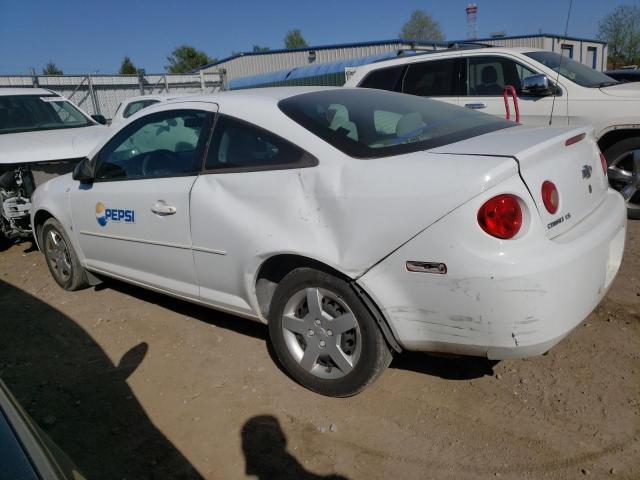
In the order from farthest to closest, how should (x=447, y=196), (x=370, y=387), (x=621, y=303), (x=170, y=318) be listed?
1. (x=170, y=318)
2. (x=621, y=303)
3. (x=370, y=387)
4. (x=447, y=196)

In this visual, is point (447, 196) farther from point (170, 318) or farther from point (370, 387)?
point (170, 318)

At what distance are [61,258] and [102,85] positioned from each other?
768 inches

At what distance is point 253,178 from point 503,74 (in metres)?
4.53

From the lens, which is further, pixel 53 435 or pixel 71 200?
pixel 71 200

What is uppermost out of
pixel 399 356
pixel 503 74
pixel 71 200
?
pixel 503 74

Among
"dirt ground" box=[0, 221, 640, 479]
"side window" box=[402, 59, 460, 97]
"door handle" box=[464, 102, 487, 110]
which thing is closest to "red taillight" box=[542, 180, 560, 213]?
"dirt ground" box=[0, 221, 640, 479]

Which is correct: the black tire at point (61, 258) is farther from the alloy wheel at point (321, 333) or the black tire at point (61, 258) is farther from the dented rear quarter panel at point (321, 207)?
the alloy wheel at point (321, 333)

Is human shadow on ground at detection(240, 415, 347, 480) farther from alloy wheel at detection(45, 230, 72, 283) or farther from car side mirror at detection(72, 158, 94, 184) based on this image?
alloy wheel at detection(45, 230, 72, 283)

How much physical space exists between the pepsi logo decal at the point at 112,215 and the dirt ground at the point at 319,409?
838 millimetres

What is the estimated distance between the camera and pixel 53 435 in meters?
2.85

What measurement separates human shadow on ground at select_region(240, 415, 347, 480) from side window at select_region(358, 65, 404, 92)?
5263 millimetres

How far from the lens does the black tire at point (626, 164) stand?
221 inches

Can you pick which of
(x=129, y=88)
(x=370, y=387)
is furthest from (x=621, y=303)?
(x=129, y=88)

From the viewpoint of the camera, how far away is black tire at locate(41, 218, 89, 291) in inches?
182
